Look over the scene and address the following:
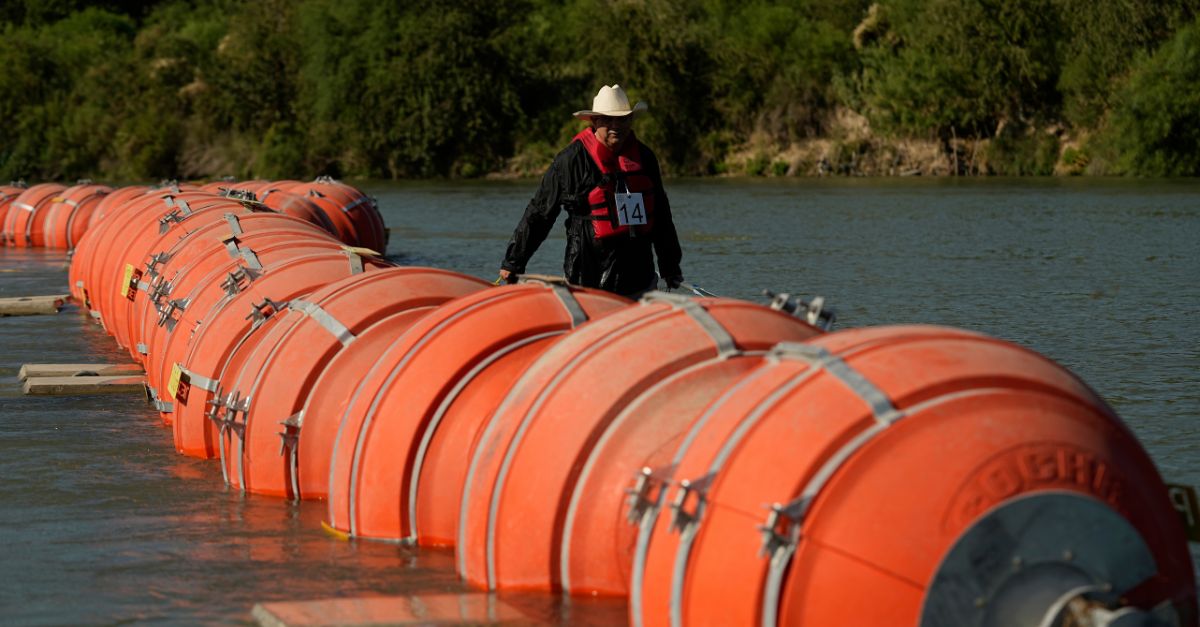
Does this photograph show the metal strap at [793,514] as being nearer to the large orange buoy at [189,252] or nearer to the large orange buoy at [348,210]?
the large orange buoy at [189,252]

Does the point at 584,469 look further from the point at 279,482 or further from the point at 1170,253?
the point at 1170,253

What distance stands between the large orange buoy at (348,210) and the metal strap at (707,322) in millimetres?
17713

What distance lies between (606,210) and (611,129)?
444mm

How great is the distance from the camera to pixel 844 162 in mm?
65750

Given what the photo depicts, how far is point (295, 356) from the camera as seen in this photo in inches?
340

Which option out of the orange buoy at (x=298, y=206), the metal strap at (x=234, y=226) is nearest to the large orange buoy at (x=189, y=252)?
the metal strap at (x=234, y=226)

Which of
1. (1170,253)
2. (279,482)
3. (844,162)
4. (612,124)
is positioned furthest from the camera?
(844,162)

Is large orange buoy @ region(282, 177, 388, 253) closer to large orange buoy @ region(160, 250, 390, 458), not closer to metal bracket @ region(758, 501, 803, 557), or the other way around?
large orange buoy @ region(160, 250, 390, 458)

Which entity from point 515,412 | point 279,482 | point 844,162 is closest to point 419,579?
point 515,412

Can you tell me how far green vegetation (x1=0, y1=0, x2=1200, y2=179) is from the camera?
196 feet

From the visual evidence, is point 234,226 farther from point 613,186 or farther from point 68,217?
point 68,217

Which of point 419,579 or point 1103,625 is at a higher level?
point 1103,625

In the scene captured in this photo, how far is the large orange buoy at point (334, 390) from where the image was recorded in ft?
27.8

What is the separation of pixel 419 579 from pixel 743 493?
7.87 feet
